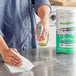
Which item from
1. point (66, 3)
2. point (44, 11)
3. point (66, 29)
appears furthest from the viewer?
point (66, 3)

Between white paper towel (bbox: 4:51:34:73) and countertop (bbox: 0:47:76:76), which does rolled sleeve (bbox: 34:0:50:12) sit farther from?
white paper towel (bbox: 4:51:34:73)

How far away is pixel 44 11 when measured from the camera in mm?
1089

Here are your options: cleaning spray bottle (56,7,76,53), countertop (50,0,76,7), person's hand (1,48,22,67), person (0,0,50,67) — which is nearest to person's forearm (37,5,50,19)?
person (0,0,50,67)

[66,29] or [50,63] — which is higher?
[66,29]

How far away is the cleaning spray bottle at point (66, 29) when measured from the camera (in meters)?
0.96

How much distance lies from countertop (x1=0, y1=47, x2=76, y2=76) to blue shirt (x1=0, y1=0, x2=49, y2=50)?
11 cm

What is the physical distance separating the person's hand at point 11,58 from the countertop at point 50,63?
0.03 m

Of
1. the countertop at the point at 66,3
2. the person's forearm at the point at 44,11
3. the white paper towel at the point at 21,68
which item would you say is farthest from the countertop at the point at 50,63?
the countertop at the point at 66,3

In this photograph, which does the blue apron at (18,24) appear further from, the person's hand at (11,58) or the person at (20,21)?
the person's hand at (11,58)

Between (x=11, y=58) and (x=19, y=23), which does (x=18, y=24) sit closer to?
(x=19, y=23)

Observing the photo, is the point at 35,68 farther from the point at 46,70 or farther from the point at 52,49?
the point at 52,49

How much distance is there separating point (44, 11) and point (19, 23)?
16 cm

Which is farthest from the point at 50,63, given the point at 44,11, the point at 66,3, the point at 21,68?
the point at 66,3

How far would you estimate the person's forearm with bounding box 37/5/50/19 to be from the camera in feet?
3.54
